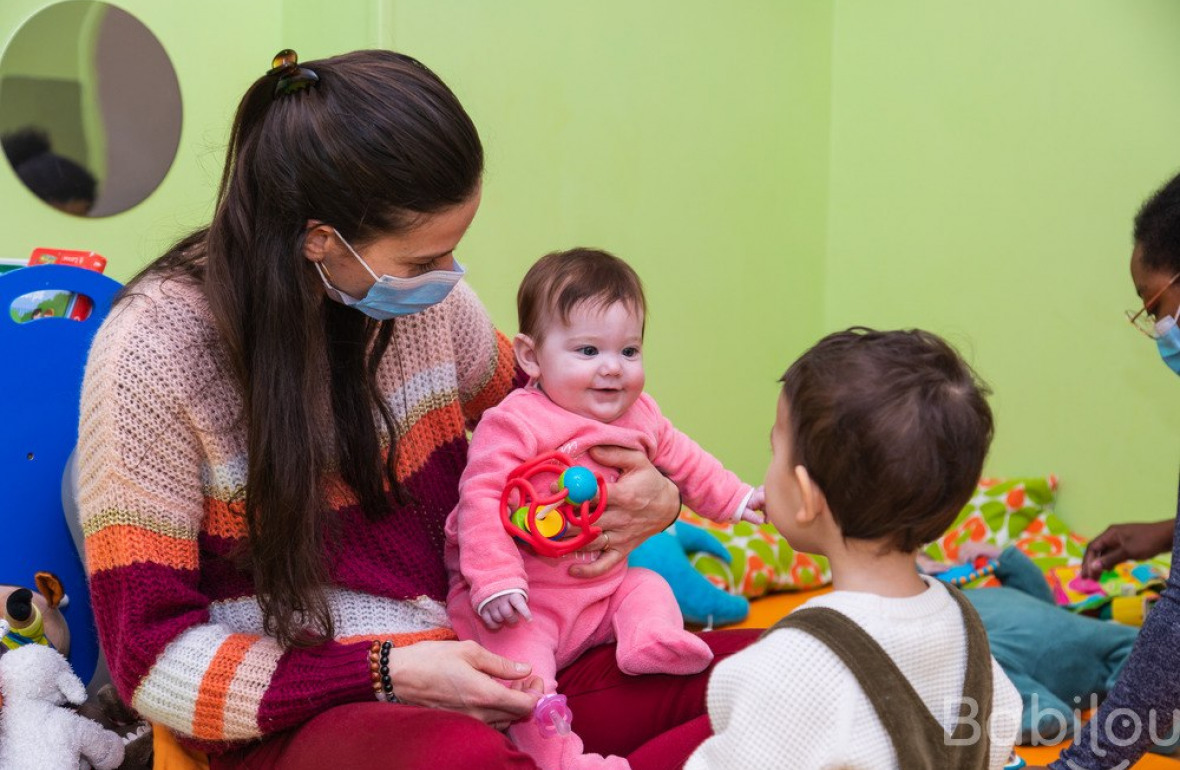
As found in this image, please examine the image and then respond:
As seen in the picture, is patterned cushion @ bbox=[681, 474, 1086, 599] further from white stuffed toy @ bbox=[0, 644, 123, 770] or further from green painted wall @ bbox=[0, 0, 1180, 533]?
white stuffed toy @ bbox=[0, 644, 123, 770]

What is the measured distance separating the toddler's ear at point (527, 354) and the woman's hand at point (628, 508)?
175 mm

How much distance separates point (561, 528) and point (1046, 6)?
2.77 metres

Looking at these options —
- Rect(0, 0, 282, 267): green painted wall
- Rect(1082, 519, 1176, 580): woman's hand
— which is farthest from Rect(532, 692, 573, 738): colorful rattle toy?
Rect(0, 0, 282, 267): green painted wall

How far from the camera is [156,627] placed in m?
1.51

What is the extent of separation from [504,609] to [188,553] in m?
0.45

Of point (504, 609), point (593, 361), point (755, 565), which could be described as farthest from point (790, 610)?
point (504, 609)

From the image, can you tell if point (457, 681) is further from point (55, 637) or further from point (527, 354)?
point (55, 637)

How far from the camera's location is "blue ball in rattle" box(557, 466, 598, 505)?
1.79 metres

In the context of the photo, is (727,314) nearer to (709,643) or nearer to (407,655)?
(709,643)

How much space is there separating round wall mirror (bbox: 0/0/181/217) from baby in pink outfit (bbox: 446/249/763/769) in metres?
1.58

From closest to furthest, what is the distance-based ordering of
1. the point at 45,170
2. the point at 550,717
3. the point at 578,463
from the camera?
the point at 550,717, the point at 578,463, the point at 45,170

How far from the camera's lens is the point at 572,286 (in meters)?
→ 1.92

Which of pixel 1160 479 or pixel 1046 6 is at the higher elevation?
pixel 1046 6

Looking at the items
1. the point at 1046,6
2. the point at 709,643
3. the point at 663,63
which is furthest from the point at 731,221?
the point at 709,643
